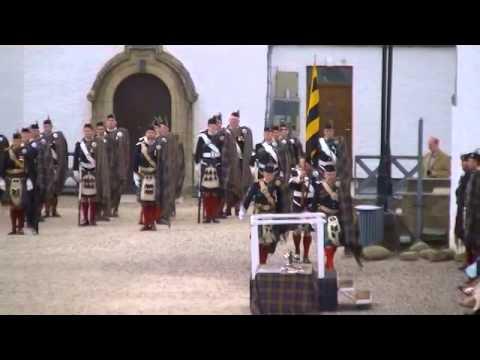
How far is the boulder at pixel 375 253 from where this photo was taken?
12.9m

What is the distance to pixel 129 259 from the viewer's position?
12914 millimetres

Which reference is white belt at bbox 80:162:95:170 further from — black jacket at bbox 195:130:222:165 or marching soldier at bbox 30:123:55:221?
black jacket at bbox 195:130:222:165

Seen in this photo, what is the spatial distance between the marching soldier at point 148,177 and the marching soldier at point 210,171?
144cm

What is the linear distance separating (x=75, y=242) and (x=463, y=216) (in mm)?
5989

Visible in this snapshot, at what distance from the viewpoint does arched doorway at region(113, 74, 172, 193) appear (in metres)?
22.4

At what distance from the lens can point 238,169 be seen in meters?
17.9

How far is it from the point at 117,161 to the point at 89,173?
1.14 meters

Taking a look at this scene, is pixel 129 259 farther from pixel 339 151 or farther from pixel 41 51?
pixel 41 51

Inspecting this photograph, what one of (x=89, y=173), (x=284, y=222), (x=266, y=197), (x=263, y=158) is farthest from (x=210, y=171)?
(x=284, y=222)

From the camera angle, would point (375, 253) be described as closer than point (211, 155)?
Yes

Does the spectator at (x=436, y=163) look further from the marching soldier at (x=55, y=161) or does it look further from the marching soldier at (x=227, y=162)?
the marching soldier at (x=55, y=161)

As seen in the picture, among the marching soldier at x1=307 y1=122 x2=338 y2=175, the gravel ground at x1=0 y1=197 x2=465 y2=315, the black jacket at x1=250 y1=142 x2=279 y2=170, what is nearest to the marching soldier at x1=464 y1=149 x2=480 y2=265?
the gravel ground at x1=0 y1=197 x2=465 y2=315

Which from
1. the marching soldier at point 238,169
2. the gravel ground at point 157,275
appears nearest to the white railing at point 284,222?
the gravel ground at point 157,275

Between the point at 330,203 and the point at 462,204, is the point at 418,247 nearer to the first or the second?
the point at 462,204
